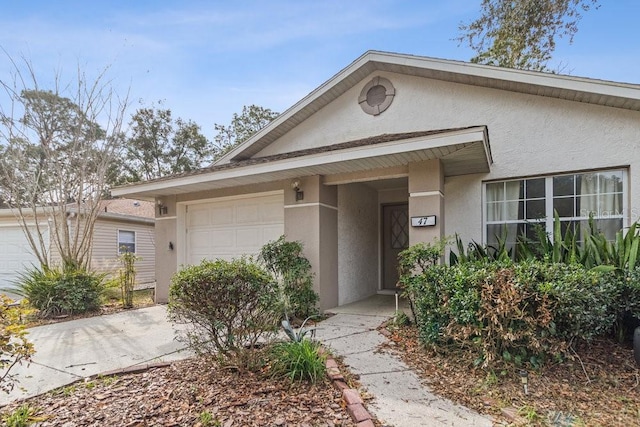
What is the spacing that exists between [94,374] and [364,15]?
350 inches

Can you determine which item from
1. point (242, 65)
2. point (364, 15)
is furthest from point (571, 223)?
point (242, 65)

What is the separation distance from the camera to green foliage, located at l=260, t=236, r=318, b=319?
20.4ft

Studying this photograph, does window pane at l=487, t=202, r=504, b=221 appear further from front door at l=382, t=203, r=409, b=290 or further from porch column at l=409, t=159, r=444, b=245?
front door at l=382, t=203, r=409, b=290

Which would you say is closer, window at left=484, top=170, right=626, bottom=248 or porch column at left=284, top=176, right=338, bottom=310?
window at left=484, top=170, right=626, bottom=248

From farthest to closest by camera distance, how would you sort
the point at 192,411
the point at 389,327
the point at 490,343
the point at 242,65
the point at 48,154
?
the point at 242,65 → the point at 48,154 → the point at 389,327 → the point at 490,343 → the point at 192,411

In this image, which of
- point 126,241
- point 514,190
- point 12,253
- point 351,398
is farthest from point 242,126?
point 351,398

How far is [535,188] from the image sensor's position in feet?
21.1

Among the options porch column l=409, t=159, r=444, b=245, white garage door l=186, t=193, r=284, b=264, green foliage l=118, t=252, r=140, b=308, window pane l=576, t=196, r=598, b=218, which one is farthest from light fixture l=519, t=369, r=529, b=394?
green foliage l=118, t=252, r=140, b=308

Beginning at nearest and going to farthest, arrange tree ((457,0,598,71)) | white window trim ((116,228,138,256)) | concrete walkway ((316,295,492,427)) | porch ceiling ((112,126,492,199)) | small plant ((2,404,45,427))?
1. small plant ((2,404,45,427))
2. concrete walkway ((316,295,492,427))
3. porch ceiling ((112,126,492,199))
4. tree ((457,0,598,71))
5. white window trim ((116,228,138,256))

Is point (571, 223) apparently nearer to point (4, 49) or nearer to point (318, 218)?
point (318, 218)

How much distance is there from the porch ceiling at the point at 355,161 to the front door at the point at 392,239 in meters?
2.43

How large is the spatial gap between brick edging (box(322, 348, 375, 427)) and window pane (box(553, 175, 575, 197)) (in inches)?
207

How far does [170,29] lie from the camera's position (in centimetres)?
753

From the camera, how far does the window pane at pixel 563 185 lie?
6.15 meters
